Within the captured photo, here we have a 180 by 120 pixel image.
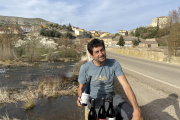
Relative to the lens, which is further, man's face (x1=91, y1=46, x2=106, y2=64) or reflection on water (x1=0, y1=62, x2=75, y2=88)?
reflection on water (x1=0, y1=62, x2=75, y2=88)

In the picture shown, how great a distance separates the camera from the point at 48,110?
25.7 ft

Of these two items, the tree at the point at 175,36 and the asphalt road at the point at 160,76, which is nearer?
the asphalt road at the point at 160,76

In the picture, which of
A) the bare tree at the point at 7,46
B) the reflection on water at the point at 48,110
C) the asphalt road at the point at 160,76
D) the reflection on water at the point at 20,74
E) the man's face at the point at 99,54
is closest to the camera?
the man's face at the point at 99,54

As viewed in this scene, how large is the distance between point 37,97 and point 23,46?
3067 cm

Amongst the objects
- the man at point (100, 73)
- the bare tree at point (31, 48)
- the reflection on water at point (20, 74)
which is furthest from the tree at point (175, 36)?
the bare tree at point (31, 48)

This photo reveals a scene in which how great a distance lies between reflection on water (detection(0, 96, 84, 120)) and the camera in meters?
7.00

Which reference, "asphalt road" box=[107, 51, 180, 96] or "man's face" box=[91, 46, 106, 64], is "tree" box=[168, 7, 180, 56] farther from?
"man's face" box=[91, 46, 106, 64]

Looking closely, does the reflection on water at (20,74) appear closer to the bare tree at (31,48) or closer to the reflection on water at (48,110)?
the reflection on water at (48,110)

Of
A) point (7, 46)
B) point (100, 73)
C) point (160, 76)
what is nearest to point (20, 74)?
point (7, 46)

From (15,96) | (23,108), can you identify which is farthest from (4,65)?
(23,108)

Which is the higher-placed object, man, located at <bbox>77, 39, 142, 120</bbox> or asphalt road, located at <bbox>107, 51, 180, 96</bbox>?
man, located at <bbox>77, 39, 142, 120</bbox>

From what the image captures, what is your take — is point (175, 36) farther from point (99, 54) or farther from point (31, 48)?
point (31, 48)

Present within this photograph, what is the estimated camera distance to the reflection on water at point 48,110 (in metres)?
7.00

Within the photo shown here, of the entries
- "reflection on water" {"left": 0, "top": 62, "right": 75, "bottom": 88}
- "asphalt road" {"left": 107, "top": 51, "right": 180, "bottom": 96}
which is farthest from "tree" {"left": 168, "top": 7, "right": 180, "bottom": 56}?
"reflection on water" {"left": 0, "top": 62, "right": 75, "bottom": 88}
